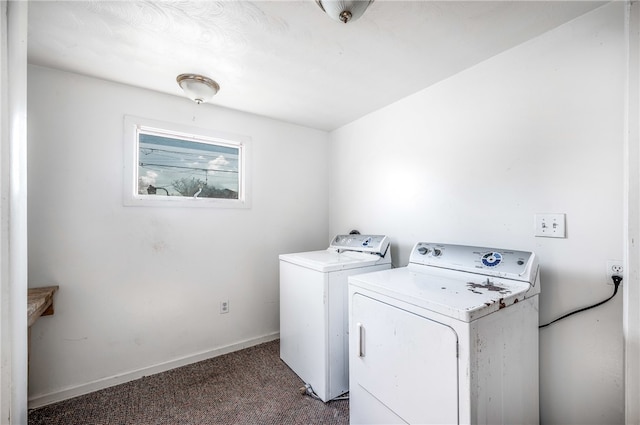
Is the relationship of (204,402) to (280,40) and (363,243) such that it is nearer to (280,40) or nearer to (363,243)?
(363,243)

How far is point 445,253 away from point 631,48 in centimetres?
119

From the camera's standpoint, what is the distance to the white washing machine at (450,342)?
101cm

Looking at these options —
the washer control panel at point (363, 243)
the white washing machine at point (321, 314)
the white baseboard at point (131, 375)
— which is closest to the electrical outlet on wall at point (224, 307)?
the white baseboard at point (131, 375)

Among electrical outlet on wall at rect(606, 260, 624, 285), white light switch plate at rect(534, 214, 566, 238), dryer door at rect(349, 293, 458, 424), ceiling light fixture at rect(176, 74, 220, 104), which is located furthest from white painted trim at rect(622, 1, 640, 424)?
ceiling light fixture at rect(176, 74, 220, 104)

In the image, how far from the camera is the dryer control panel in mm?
1286

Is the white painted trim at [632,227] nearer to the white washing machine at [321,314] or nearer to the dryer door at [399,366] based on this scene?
the dryer door at [399,366]

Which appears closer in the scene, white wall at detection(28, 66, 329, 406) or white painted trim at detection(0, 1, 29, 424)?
white painted trim at detection(0, 1, 29, 424)

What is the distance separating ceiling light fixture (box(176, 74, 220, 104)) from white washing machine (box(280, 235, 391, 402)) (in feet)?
4.47

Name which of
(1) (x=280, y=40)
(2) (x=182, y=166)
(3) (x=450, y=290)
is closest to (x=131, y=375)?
(2) (x=182, y=166)

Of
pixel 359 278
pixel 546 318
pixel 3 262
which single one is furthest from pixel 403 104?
pixel 3 262

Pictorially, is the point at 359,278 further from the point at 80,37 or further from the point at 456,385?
the point at 80,37

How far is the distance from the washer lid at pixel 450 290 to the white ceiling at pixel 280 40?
4.22 feet

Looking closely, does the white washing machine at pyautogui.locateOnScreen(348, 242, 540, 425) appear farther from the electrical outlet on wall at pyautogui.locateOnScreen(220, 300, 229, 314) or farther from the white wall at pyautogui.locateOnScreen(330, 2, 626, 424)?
the electrical outlet on wall at pyautogui.locateOnScreen(220, 300, 229, 314)

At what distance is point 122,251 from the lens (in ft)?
6.33
